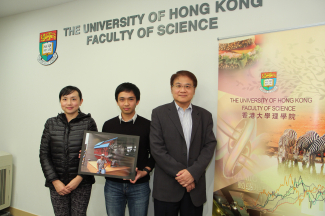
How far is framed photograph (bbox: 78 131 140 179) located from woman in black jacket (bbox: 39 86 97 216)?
12cm

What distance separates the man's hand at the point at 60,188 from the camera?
1681mm

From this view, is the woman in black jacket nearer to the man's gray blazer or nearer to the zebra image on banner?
the man's gray blazer

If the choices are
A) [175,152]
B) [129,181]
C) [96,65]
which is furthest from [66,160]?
[96,65]

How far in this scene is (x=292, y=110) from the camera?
170 centimetres

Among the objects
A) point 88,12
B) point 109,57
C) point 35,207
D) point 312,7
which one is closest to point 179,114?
point 109,57

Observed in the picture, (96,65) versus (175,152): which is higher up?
(96,65)

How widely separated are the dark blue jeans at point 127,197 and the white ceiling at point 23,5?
8.28 feet

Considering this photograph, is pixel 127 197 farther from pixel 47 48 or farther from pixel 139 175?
pixel 47 48

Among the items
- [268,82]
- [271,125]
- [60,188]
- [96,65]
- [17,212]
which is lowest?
[17,212]

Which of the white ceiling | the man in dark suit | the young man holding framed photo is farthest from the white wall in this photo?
the young man holding framed photo

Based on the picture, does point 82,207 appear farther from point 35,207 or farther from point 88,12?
point 88,12

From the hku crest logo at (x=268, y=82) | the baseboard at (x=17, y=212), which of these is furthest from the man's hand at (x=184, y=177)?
the baseboard at (x=17, y=212)

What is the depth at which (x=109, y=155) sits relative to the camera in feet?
5.52

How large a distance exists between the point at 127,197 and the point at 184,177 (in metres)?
0.59
